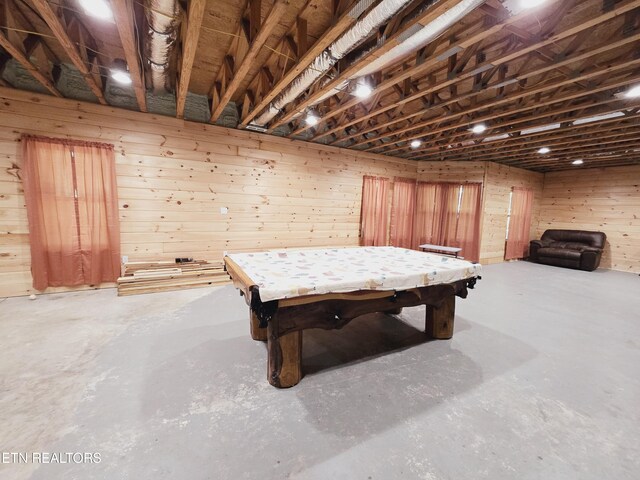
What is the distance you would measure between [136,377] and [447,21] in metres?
3.37

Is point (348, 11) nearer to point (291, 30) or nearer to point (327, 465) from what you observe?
point (291, 30)

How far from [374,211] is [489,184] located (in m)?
3.16

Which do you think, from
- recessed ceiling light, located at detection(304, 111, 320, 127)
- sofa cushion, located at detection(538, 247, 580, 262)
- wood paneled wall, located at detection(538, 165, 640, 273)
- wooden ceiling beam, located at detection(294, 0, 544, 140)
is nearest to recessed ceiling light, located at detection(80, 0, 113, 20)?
wooden ceiling beam, located at detection(294, 0, 544, 140)

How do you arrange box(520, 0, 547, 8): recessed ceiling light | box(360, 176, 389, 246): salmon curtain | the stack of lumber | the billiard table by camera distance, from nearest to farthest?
box(520, 0, 547, 8): recessed ceiling light, the billiard table, the stack of lumber, box(360, 176, 389, 246): salmon curtain

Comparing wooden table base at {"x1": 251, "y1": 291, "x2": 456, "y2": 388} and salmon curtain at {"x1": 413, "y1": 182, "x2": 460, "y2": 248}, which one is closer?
wooden table base at {"x1": 251, "y1": 291, "x2": 456, "y2": 388}

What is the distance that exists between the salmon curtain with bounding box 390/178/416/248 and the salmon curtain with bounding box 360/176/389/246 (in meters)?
0.31

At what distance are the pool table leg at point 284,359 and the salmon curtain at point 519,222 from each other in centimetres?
765

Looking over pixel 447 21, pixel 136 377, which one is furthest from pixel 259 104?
pixel 136 377

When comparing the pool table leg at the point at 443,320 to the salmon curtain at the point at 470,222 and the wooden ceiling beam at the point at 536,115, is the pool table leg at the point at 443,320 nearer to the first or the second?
the wooden ceiling beam at the point at 536,115

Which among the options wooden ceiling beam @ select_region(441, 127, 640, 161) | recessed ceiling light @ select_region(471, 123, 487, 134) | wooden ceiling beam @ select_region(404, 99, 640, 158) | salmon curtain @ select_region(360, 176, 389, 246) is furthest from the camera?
salmon curtain @ select_region(360, 176, 389, 246)

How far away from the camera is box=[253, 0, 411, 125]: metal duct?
1.62m

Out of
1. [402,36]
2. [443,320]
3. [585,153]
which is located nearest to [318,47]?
[402,36]

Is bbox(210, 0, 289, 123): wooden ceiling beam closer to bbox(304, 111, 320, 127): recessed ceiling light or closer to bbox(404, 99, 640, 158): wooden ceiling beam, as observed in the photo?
bbox(304, 111, 320, 127): recessed ceiling light

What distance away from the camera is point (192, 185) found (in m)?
4.36
